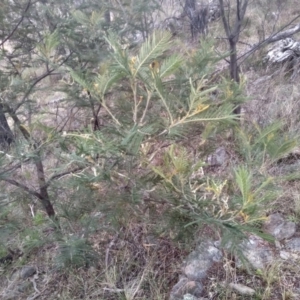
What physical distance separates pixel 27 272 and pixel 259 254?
135cm

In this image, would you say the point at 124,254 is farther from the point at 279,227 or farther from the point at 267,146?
the point at 267,146

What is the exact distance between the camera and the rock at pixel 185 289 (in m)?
1.88

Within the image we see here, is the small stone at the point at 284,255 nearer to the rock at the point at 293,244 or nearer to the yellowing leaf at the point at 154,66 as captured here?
the rock at the point at 293,244

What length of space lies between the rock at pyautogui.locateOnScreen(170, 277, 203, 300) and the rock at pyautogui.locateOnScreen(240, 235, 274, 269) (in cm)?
29

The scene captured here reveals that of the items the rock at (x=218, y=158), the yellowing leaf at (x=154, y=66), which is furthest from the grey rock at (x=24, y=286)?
the yellowing leaf at (x=154, y=66)

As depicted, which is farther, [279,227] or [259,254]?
[279,227]

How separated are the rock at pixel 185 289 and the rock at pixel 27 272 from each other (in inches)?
35.2

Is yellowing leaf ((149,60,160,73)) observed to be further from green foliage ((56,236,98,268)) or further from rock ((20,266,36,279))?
rock ((20,266,36,279))

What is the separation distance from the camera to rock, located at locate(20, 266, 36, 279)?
7.44 ft

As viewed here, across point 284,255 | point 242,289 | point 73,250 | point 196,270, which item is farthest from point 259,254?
point 73,250

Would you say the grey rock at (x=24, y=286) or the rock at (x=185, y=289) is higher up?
the grey rock at (x=24, y=286)

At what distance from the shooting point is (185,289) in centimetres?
188

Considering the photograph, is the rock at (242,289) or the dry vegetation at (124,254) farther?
the rock at (242,289)

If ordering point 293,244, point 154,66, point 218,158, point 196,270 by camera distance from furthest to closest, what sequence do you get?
point 218,158 < point 293,244 < point 196,270 < point 154,66
